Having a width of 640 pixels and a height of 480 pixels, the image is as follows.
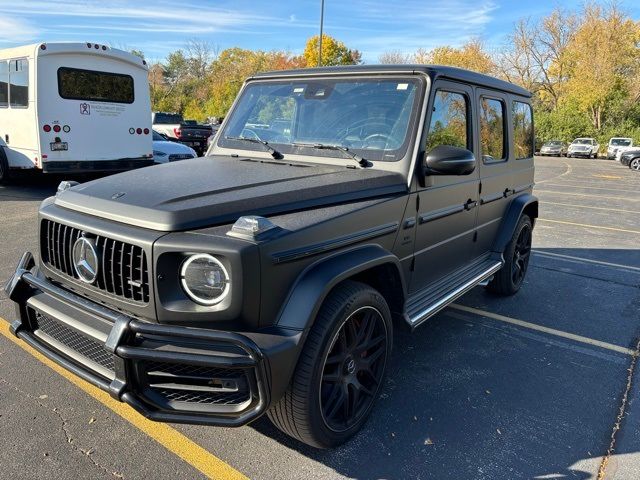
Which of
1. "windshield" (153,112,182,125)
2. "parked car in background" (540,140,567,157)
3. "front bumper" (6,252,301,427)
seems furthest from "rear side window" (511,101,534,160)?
"parked car in background" (540,140,567,157)

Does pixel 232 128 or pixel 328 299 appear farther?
pixel 232 128

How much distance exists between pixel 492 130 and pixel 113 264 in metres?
3.41

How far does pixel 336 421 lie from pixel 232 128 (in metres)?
2.38

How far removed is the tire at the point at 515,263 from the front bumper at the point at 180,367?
11.2ft

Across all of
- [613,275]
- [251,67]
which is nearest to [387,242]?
[613,275]

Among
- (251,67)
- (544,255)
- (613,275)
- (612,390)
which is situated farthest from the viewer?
(251,67)

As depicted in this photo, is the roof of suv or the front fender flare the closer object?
the front fender flare

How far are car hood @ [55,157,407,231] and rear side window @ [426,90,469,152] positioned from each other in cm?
51

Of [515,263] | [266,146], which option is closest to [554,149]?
[515,263]

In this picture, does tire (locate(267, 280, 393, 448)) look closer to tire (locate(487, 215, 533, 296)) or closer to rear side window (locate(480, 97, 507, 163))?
rear side window (locate(480, 97, 507, 163))

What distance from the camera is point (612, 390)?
349 cm

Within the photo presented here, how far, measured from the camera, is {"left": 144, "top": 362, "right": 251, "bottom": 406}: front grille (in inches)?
86.6

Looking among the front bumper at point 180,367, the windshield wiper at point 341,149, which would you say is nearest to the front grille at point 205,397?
the front bumper at point 180,367

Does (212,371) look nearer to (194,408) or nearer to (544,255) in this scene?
(194,408)
